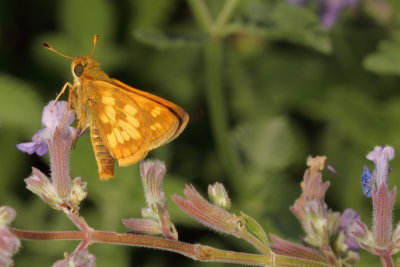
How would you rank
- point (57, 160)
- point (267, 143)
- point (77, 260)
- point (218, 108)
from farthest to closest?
1. point (267, 143)
2. point (218, 108)
3. point (57, 160)
4. point (77, 260)

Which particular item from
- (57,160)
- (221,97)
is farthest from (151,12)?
(57,160)

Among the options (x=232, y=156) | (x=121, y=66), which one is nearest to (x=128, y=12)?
(x=121, y=66)

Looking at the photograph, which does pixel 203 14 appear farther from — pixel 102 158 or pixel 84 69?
pixel 102 158

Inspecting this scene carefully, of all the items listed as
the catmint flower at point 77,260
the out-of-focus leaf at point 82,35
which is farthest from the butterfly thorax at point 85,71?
the out-of-focus leaf at point 82,35

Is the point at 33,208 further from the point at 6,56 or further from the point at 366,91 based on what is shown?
the point at 366,91

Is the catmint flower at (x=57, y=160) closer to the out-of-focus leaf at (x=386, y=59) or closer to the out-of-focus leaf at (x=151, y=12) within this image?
the out-of-focus leaf at (x=386, y=59)

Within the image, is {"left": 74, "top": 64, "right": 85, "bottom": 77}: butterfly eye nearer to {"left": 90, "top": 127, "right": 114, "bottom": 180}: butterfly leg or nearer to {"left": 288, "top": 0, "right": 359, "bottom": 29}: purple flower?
{"left": 90, "top": 127, "right": 114, "bottom": 180}: butterfly leg
